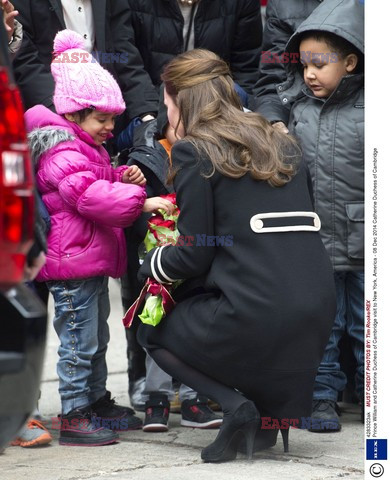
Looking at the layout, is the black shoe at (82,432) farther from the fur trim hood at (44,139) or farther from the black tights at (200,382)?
the fur trim hood at (44,139)

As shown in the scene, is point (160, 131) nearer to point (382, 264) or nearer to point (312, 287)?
point (312, 287)

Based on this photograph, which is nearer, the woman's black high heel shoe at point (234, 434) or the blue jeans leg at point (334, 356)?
the woman's black high heel shoe at point (234, 434)

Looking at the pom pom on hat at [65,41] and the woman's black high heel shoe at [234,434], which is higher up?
the pom pom on hat at [65,41]

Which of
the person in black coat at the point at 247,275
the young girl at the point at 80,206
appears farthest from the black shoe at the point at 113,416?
the person in black coat at the point at 247,275

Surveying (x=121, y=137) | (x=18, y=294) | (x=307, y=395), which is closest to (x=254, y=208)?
(x=307, y=395)

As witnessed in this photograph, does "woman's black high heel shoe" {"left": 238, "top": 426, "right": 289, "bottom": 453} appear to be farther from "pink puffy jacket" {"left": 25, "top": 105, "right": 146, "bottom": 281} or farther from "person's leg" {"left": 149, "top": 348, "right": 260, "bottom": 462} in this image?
"pink puffy jacket" {"left": 25, "top": 105, "right": 146, "bottom": 281}

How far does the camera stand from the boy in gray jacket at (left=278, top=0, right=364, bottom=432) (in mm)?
4973

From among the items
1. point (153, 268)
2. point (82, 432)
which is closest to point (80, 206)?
point (153, 268)

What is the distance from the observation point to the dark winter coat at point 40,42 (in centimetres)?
495

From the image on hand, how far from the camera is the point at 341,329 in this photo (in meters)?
5.15

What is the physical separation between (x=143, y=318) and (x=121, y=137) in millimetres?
1091

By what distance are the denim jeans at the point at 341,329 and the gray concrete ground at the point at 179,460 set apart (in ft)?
0.58

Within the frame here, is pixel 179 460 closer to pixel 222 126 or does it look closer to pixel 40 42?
pixel 222 126

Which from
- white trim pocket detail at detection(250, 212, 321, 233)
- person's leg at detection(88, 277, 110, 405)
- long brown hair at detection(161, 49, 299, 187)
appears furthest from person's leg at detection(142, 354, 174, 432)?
long brown hair at detection(161, 49, 299, 187)
